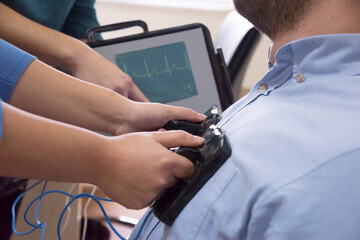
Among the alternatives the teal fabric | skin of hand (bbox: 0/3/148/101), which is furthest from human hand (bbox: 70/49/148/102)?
the teal fabric

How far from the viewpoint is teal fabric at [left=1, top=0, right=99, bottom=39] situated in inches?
45.7

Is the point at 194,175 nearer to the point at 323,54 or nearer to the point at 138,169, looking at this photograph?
the point at 138,169

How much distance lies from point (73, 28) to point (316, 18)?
91 centimetres

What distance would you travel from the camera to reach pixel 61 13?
1.24 meters

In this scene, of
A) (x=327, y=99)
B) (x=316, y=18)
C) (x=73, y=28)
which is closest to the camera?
(x=327, y=99)

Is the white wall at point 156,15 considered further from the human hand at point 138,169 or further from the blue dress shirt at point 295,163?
the human hand at point 138,169

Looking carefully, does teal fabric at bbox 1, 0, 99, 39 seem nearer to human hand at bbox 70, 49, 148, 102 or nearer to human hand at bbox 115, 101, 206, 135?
human hand at bbox 70, 49, 148, 102

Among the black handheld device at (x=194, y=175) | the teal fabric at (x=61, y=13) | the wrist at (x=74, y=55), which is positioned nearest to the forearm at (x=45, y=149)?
the black handheld device at (x=194, y=175)

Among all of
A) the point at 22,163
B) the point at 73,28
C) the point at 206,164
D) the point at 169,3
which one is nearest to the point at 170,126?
the point at 206,164

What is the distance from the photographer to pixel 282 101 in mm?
585

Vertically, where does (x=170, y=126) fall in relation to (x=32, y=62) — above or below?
below

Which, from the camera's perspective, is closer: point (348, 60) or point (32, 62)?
point (348, 60)

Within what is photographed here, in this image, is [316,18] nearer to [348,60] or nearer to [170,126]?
[348,60]

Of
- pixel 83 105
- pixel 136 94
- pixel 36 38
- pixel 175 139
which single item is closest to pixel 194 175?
pixel 175 139
